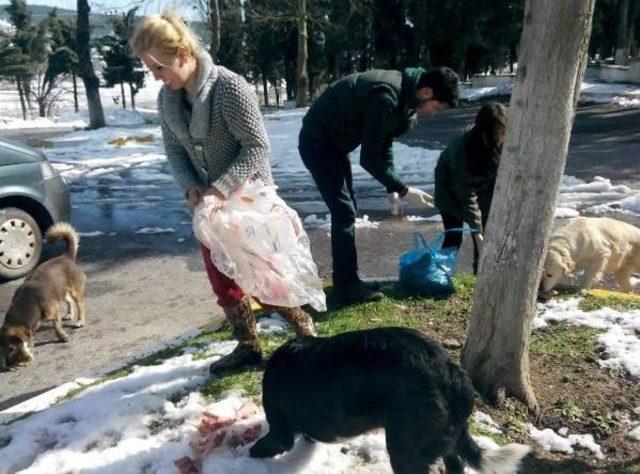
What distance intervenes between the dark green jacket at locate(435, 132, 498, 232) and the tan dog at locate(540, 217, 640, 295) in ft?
2.18

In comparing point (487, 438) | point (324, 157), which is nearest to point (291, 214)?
point (324, 157)

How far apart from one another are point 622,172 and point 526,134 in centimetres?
809

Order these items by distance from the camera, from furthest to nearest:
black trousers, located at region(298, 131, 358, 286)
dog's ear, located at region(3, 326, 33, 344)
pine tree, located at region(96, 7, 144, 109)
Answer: pine tree, located at region(96, 7, 144, 109) < dog's ear, located at region(3, 326, 33, 344) < black trousers, located at region(298, 131, 358, 286)

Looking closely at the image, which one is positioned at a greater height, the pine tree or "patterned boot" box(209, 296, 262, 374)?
the pine tree

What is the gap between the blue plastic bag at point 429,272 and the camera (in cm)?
483

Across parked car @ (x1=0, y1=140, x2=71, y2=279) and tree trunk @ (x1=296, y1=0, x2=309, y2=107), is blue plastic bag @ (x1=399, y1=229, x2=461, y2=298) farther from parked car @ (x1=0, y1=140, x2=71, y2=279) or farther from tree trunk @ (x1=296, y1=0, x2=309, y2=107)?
tree trunk @ (x1=296, y1=0, x2=309, y2=107)

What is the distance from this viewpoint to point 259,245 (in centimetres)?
323

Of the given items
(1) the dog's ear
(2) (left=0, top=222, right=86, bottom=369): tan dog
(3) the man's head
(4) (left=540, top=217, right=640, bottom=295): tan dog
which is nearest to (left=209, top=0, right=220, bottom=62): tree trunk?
(2) (left=0, top=222, right=86, bottom=369): tan dog

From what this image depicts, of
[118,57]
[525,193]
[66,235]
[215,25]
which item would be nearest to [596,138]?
[525,193]

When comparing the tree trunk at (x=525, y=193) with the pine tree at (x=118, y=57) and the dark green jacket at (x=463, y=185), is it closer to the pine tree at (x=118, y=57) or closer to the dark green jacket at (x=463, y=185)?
the dark green jacket at (x=463, y=185)

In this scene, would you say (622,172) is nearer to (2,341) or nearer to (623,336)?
(623,336)

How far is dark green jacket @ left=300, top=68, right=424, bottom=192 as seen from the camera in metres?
3.98

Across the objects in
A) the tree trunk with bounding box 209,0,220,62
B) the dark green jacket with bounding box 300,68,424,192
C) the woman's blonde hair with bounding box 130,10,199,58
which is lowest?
the dark green jacket with bounding box 300,68,424,192

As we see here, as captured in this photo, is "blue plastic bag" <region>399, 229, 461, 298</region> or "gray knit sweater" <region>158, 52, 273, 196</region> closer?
"gray knit sweater" <region>158, 52, 273, 196</region>
